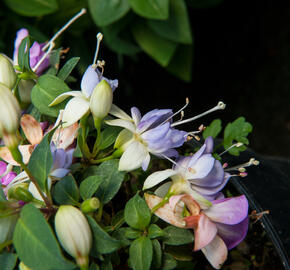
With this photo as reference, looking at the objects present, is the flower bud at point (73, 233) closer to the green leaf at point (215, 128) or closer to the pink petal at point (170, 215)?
the pink petal at point (170, 215)

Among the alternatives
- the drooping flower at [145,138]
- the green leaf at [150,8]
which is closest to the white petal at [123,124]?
the drooping flower at [145,138]

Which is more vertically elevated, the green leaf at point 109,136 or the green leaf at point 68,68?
the green leaf at point 68,68

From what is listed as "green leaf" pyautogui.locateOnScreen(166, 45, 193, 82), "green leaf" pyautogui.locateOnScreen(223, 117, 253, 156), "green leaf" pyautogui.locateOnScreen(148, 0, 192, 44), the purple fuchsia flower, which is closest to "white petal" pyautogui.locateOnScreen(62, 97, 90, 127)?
the purple fuchsia flower

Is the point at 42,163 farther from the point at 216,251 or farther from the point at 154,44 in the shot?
the point at 154,44

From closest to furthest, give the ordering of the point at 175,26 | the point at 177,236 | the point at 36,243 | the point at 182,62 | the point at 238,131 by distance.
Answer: the point at 36,243, the point at 177,236, the point at 238,131, the point at 175,26, the point at 182,62

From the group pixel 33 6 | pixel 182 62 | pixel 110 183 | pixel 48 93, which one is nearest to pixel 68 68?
pixel 48 93

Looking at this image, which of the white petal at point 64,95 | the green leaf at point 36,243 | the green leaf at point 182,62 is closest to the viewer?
the green leaf at point 36,243

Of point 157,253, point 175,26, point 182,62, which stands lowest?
point 182,62
